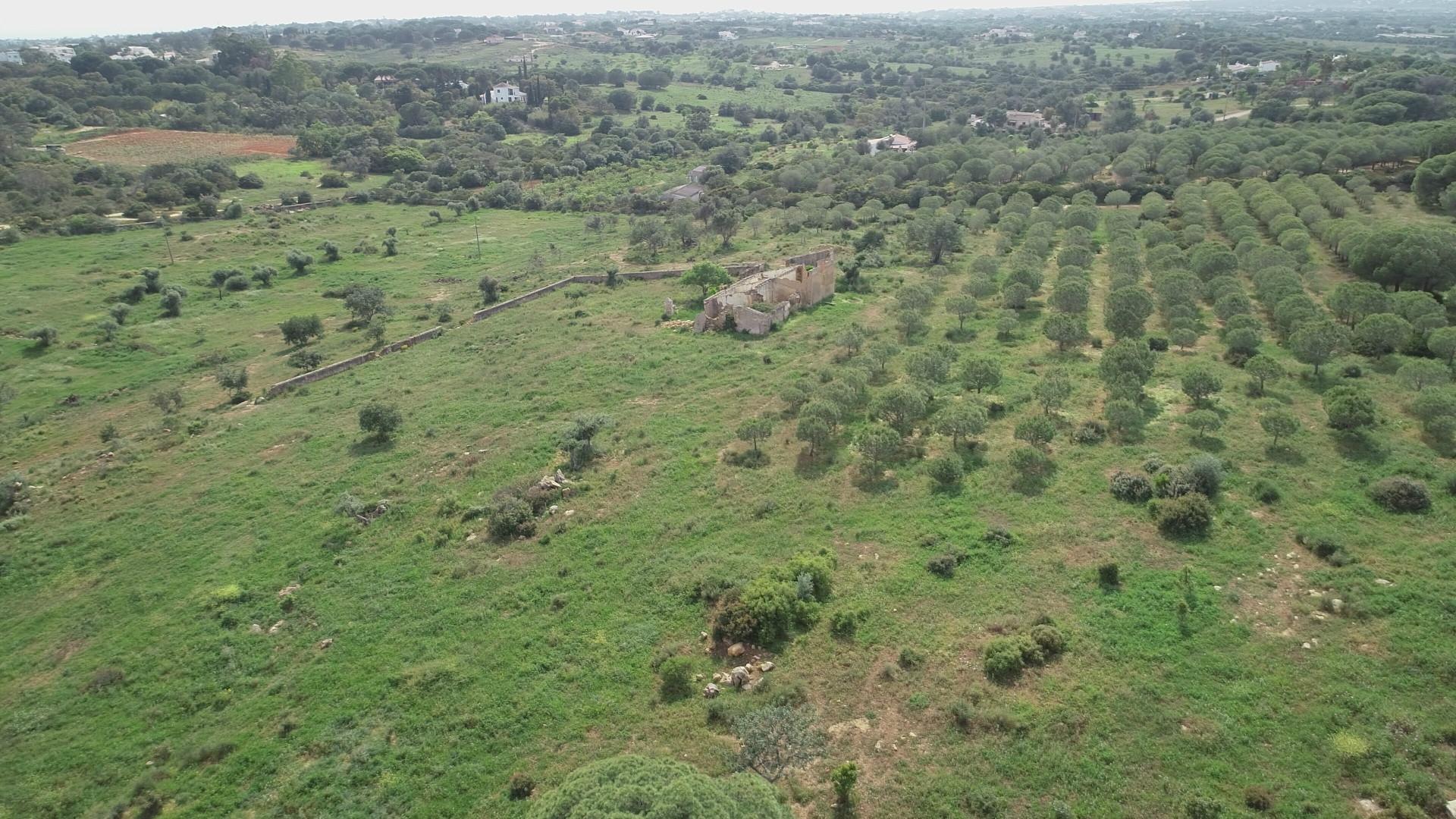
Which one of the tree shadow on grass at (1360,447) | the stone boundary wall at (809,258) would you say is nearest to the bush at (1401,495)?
the tree shadow on grass at (1360,447)

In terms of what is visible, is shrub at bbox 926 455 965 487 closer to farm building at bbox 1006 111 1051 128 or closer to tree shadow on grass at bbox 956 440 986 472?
tree shadow on grass at bbox 956 440 986 472

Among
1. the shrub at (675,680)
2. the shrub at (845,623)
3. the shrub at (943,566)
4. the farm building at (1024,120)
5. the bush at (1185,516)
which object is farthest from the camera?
the farm building at (1024,120)

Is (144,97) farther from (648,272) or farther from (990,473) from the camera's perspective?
(990,473)

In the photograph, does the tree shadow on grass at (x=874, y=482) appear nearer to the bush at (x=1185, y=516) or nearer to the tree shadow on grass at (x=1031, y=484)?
the tree shadow on grass at (x=1031, y=484)

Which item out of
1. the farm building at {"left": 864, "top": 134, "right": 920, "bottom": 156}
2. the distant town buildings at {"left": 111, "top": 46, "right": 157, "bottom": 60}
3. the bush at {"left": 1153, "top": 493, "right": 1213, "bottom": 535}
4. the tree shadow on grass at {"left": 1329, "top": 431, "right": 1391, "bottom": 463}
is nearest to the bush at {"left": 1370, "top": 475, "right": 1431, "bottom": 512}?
the tree shadow on grass at {"left": 1329, "top": 431, "right": 1391, "bottom": 463}

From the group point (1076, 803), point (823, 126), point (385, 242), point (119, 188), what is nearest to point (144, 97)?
point (119, 188)
